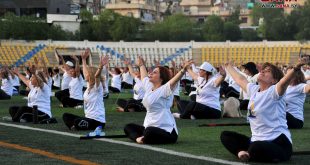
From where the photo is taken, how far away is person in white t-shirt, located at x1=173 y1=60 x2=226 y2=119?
16578 millimetres

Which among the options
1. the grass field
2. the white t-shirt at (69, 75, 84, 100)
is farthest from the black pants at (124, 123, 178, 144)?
the white t-shirt at (69, 75, 84, 100)

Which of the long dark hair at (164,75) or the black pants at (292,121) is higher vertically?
the long dark hair at (164,75)

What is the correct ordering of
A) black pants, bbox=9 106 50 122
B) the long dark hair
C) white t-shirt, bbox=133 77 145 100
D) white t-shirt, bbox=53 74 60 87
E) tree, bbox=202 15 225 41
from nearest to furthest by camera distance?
the long dark hair, black pants, bbox=9 106 50 122, white t-shirt, bbox=133 77 145 100, white t-shirt, bbox=53 74 60 87, tree, bbox=202 15 225 41

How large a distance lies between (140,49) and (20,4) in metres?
25.3

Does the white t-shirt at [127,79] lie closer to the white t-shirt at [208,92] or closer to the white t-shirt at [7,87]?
the white t-shirt at [7,87]

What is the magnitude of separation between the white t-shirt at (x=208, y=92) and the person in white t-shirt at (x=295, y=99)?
280 centimetres

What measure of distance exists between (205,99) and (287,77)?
859cm

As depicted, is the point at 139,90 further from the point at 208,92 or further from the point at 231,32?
the point at 231,32

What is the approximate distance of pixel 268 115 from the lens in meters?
9.05

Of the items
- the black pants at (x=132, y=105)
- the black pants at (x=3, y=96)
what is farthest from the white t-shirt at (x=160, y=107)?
the black pants at (x=3, y=96)

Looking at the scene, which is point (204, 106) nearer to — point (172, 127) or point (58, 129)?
point (58, 129)

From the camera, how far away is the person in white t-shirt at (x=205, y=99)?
16578 mm

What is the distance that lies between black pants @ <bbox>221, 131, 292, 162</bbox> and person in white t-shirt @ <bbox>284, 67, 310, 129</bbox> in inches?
164

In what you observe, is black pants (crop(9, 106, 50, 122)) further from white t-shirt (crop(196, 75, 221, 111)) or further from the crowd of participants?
white t-shirt (crop(196, 75, 221, 111))
